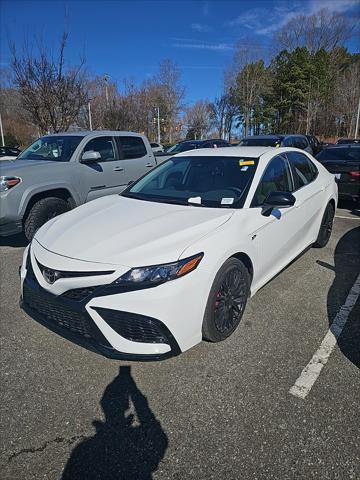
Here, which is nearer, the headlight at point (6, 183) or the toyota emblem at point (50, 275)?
the toyota emblem at point (50, 275)

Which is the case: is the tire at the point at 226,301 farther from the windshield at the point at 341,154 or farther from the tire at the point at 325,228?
the windshield at the point at 341,154

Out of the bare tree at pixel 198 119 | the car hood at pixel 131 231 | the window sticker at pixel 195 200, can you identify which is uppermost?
the bare tree at pixel 198 119

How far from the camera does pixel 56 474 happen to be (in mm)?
1823

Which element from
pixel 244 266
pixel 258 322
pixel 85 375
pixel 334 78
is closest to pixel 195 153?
pixel 244 266

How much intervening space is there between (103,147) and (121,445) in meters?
5.43

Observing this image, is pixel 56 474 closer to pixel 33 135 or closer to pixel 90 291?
pixel 90 291

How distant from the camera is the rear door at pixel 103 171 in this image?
19.2 feet

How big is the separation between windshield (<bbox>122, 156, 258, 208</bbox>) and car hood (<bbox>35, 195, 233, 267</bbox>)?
18cm

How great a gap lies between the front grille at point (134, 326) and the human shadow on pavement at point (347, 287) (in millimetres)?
1603

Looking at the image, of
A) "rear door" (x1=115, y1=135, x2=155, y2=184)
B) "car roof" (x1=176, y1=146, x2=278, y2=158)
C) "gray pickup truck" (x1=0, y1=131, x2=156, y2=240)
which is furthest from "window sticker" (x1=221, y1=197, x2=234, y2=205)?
"rear door" (x1=115, y1=135, x2=155, y2=184)

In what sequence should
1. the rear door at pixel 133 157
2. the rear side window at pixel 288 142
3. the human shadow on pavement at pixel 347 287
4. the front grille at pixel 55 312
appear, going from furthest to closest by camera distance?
the rear side window at pixel 288 142
the rear door at pixel 133 157
the human shadow on pavement at pixel 347 287
the front grille at pixel 55 312

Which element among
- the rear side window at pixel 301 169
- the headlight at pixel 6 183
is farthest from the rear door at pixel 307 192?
the headlight at pixel 6 183

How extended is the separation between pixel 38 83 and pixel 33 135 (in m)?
27.0

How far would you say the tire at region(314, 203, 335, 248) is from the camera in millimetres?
4820
